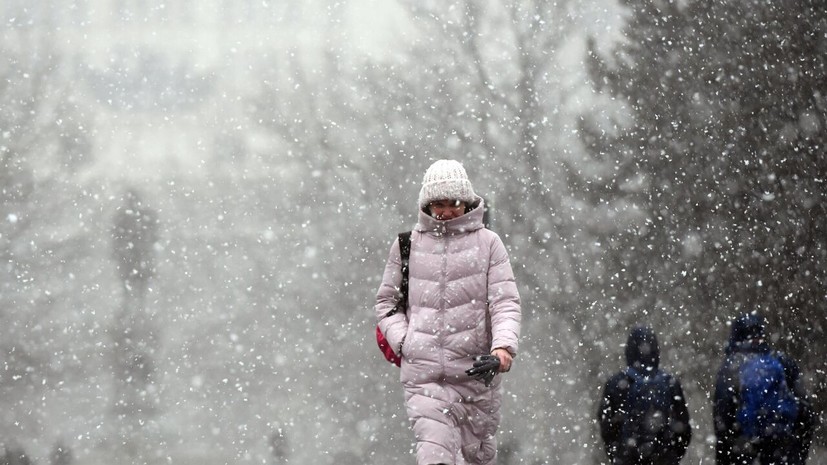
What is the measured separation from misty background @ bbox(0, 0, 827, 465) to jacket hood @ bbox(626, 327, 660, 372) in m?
3.34

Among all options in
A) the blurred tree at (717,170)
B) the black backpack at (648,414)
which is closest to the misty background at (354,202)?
the blurred tree at (717,170)

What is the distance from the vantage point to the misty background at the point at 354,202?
966cm

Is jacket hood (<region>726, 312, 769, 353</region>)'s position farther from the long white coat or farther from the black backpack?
the long white coat

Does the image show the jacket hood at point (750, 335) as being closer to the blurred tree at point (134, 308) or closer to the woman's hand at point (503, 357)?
the woman's hand at point (503, 357)

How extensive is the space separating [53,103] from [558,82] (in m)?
10.3

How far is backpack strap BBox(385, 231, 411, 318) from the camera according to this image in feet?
12.3

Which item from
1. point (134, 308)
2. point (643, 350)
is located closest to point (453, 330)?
point (643, 350)

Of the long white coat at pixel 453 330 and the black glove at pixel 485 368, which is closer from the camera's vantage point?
the black glove at pixel 485 368

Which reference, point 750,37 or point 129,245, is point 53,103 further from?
point 750,37

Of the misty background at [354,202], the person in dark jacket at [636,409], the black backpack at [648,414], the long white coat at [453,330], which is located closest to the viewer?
the long white coat at [453,330]

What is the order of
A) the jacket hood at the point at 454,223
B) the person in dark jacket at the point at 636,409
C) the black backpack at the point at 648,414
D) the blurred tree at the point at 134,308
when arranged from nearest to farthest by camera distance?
the jacket hood at the point at 454,223 < the person in dark jacket at the point at 636,409 < the black backpack at the point at 648,414 < the blurred tree at the point at 134,308

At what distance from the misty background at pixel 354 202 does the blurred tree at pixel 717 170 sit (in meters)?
0.03

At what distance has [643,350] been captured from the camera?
5484mm

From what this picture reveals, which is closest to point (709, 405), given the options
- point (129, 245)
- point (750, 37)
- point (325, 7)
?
point (750, 37)
